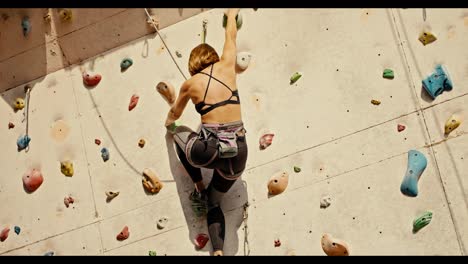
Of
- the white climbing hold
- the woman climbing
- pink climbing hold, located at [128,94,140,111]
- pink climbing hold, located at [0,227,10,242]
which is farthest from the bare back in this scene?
pink climbing hold, located at [0,227,10,242]

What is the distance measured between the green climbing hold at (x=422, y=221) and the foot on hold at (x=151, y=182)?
66.7 inches

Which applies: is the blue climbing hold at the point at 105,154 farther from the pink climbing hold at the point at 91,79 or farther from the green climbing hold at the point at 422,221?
the green climbing hold at the point at 422,221

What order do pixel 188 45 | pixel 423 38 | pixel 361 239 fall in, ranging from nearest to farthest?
pixel 361 239 < pixel 423 38 < pixel 188 45

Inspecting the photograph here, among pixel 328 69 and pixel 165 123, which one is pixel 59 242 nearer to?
pixel 165 123

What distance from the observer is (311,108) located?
4.38 meters

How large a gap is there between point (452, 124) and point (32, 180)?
2928mm

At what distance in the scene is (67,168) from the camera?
4609 millimetres

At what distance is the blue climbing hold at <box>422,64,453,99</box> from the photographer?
4211 mm

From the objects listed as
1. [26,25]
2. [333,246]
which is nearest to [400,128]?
[333,246]

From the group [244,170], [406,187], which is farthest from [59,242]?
[406,187]

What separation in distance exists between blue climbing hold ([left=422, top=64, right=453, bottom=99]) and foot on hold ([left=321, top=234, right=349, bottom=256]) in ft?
3.75

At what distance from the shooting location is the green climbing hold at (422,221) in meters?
4.01

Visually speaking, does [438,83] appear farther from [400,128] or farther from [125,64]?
[125,64]
